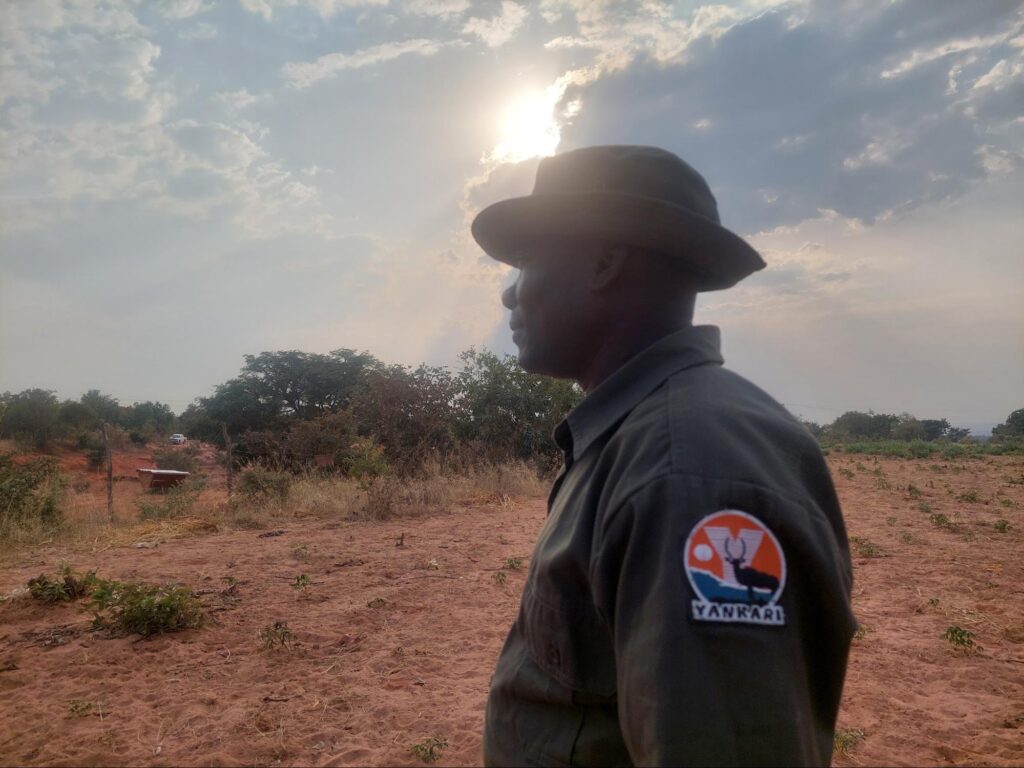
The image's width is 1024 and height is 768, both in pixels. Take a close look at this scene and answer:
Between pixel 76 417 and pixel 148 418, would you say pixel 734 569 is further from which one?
pixel 148 418

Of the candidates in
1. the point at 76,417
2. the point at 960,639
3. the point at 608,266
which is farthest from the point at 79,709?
the point at 76,417

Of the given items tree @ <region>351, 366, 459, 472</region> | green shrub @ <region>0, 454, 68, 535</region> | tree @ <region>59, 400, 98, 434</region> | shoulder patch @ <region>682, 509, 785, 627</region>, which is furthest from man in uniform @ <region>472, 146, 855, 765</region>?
tree @ <region>59, 400, 98, 434</region>

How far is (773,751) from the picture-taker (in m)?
0.76

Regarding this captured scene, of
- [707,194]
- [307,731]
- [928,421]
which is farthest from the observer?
[928,421]

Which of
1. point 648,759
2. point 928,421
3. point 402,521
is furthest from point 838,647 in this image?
point 928,421

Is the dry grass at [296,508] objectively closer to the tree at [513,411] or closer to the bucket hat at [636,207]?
the tree at [513,411]

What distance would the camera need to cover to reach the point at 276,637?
4547 mm

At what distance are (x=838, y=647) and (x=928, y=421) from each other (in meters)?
46.0

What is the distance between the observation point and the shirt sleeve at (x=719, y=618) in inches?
29.5

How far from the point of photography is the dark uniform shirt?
0.75 metres

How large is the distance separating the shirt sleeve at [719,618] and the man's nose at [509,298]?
0.83 m

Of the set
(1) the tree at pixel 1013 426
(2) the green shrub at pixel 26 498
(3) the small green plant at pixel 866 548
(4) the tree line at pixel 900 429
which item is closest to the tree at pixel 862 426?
(4) the tree line at pixel 900 429

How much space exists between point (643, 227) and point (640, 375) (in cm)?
31

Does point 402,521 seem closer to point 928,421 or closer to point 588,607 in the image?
point 588,607
